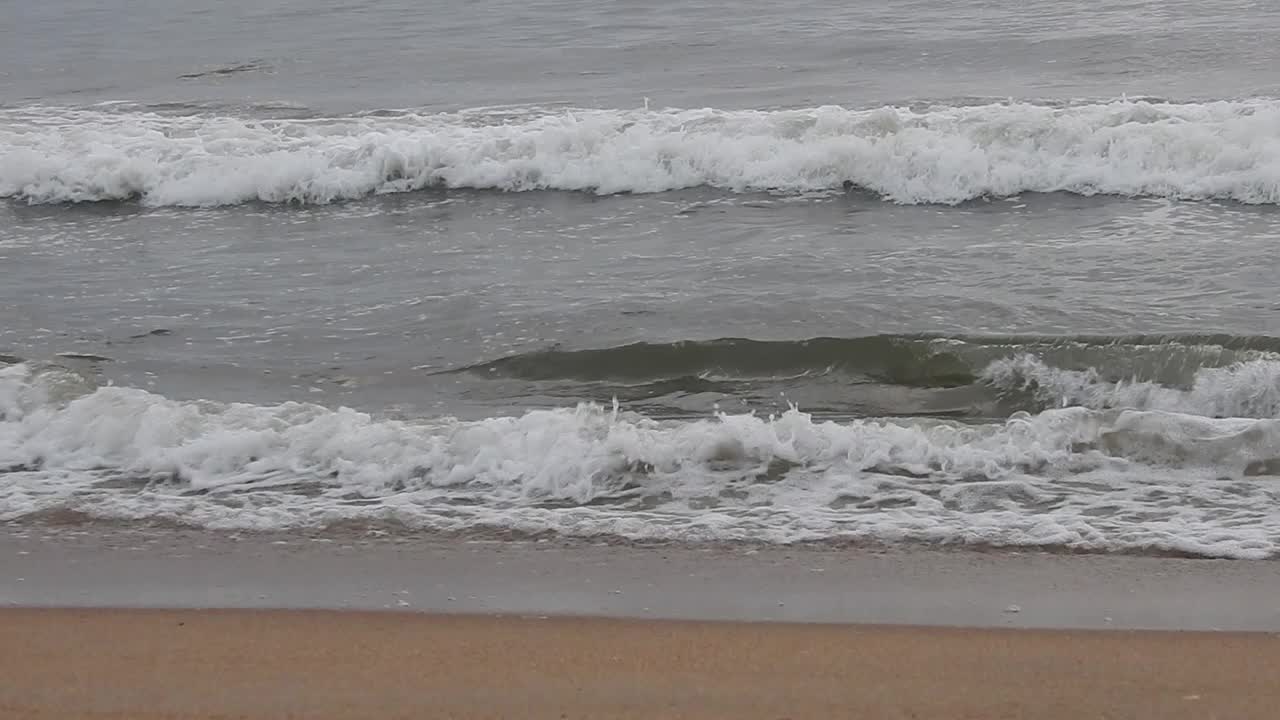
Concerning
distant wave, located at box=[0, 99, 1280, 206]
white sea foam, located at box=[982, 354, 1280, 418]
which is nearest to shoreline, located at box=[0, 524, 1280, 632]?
white sea foam, located at box=[982, 354, 1280, 418]

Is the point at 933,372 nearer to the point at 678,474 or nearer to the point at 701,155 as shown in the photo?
the point at 678,474

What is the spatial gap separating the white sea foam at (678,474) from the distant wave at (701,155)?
553 centimetres

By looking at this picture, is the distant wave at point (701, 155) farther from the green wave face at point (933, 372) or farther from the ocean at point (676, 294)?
the green wave face at point (933, 372)

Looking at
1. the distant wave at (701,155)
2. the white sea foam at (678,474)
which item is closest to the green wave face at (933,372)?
the white sea foam at (678,474)

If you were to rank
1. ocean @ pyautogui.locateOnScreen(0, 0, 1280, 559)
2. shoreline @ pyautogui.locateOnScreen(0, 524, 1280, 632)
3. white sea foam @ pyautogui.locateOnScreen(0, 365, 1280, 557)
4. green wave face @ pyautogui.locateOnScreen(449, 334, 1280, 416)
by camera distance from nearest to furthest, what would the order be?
shoreline @ pyautogui.locateOnScreen(0, 524, 1280, 632), white sea foam @ pyautogui.locateOnScreen(0, 365, 1280, 557), ocean @ pyautogui.locateOnScreen(0, 0, 1280, 559), green wave face @ pyautogui.locateOnScreen(449, 334, 1280, 416)

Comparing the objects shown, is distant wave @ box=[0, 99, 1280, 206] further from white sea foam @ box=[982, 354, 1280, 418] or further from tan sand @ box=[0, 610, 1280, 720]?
tan sand @ box=[0, 610, 1280, 720]

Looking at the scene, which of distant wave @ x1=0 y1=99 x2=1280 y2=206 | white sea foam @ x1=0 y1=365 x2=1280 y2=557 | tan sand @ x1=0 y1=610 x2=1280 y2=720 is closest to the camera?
tan sand @ x1=0 y1=610 x2=1280 y2=720

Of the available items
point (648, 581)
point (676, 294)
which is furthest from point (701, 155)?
point (648, 581)

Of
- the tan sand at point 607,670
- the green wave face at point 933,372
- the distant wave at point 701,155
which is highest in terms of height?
the distant wave at point 701,155

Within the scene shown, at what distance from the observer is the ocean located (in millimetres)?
6152

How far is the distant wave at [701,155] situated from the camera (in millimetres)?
11688

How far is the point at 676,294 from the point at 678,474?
3.10 meters

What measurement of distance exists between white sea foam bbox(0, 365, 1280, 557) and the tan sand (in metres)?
0.95

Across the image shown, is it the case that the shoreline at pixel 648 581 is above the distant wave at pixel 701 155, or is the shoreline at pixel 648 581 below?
below
